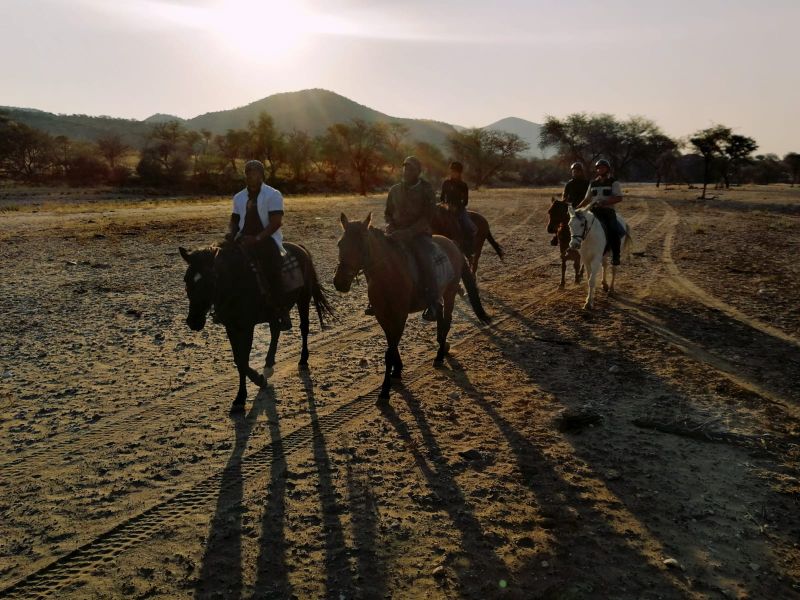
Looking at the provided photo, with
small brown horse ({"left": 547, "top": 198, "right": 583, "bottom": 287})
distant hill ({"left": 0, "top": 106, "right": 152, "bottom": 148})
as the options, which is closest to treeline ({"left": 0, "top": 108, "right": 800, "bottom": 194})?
small brown horse ({"left": 547, "top": 198, "right": 583, "bottom": 287})

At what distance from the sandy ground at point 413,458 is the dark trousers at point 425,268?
1.16m

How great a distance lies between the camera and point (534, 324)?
9555 mm

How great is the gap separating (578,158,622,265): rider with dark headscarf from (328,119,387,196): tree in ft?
166

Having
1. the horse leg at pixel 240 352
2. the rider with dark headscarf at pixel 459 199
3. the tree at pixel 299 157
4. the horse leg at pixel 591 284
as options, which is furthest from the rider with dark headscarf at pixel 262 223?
the tree at pixel 299 157

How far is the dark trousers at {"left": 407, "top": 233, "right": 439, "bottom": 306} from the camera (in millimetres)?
6805

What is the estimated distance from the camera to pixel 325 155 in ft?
209

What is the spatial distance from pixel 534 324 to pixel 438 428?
173 inches

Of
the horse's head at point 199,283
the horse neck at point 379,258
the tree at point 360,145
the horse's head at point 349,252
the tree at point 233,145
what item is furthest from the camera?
the tree at point 233,145

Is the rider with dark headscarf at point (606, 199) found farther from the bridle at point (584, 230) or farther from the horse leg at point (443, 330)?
the horse leg at point (443, 330)

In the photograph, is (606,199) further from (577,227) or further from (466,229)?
(466,229)

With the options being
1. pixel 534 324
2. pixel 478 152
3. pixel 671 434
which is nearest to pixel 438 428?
pixel 671 434

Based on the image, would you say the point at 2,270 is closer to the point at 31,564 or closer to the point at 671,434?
the point at 31,564

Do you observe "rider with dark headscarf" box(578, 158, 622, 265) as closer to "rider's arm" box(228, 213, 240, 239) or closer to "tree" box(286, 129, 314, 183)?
"rider's arm" box(228, 213, 240, 239)

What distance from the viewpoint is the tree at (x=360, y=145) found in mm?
60062
